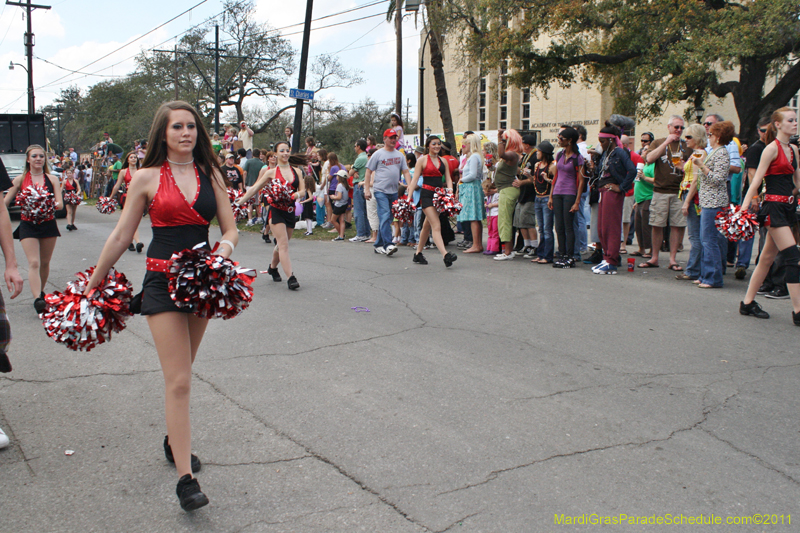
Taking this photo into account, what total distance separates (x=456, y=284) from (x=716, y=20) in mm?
16151

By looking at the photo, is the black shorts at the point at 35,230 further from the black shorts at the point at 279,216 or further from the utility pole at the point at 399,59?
the utility pole at the point at 399,59

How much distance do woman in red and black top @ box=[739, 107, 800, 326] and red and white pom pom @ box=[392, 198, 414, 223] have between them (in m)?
5.49

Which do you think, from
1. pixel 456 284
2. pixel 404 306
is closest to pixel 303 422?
pixel 404 306

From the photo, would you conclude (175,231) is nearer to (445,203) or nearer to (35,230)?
(35,230)

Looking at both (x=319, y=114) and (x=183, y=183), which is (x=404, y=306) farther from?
(x=319, y=114)

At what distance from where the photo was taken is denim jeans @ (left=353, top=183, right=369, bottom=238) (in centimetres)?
1386

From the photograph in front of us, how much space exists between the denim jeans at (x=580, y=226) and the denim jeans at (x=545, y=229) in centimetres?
38

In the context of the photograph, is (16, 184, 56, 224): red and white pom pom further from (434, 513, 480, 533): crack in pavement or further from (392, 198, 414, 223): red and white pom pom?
(434, 513, 480, 533): crack in pavement

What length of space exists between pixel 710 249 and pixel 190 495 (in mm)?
7077

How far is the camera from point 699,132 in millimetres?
8477

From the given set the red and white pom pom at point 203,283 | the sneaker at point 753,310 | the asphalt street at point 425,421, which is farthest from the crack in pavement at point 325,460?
the sneaker at point 753,310

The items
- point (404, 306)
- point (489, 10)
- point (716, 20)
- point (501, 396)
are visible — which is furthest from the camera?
point (489, 10)

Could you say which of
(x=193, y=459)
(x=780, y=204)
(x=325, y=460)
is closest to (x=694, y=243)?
(x=780, y=204)

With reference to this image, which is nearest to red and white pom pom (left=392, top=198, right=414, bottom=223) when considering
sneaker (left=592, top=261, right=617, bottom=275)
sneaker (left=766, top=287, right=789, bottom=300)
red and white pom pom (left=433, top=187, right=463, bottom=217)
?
red and white pom pom (left=433, top=187, right=463, bottom=217)
